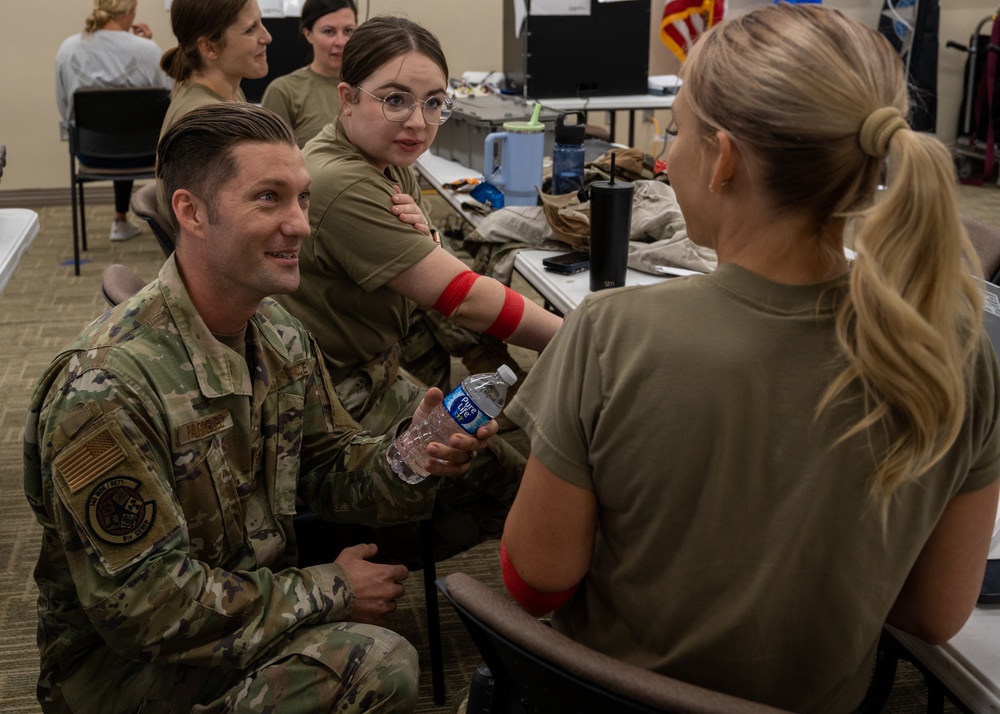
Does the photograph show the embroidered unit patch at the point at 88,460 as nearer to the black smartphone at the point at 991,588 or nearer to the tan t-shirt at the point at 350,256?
the tan t-shirt at the point at 350,256

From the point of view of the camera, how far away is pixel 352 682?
136 centimetres

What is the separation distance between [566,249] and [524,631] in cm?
156

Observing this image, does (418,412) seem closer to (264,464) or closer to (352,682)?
(264,464)

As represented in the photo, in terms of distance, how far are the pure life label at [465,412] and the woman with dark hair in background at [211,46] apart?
1.96 meters

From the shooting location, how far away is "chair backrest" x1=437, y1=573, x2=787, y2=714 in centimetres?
75

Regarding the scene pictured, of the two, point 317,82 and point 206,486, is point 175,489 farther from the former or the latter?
point 317,82

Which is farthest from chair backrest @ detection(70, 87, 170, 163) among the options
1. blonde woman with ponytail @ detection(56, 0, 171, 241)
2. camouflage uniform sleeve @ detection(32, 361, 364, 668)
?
camouflage uniform sleeve @ detection(32, 361, 364, 668)

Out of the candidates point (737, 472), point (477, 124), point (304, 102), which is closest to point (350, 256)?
point (737, 472)

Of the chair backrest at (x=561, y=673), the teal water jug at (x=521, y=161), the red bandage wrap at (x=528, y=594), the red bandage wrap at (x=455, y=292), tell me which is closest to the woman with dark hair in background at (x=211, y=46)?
the teal water jug at (x=521, y=161)

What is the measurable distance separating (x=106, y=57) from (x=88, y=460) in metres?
4.34

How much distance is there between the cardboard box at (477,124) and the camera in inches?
119

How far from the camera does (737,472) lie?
2.84 feet

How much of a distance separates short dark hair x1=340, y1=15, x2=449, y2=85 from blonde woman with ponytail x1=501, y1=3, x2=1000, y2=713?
3.84 feet

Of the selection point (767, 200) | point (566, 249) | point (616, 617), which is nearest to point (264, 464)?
point (616, 617)
